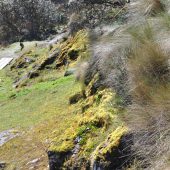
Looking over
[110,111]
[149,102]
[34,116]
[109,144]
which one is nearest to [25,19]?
[34,116]

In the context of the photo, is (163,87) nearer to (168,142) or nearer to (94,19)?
(168,142)

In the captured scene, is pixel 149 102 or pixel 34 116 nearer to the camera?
pixel 149 102

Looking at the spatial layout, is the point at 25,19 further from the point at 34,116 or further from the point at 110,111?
the point at 110,111

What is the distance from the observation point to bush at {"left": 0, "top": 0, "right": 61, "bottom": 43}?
3616 centimetres

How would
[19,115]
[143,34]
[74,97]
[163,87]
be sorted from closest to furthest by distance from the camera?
[163,87] < [143,34] < [74,97] < [19,115]

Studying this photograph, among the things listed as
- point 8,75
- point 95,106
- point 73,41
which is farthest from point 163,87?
point 8,75

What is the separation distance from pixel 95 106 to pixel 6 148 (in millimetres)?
3251

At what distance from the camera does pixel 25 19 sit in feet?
120

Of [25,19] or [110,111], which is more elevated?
[110,111]

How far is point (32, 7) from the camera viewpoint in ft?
119

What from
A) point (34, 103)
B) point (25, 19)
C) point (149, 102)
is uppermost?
point (149, 102)

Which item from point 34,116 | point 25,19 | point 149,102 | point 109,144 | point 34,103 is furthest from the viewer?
point 25,19

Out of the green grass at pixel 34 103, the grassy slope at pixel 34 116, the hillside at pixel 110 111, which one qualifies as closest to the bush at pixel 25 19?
the grassy slope at pixel 34 116

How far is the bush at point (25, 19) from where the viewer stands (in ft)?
119
